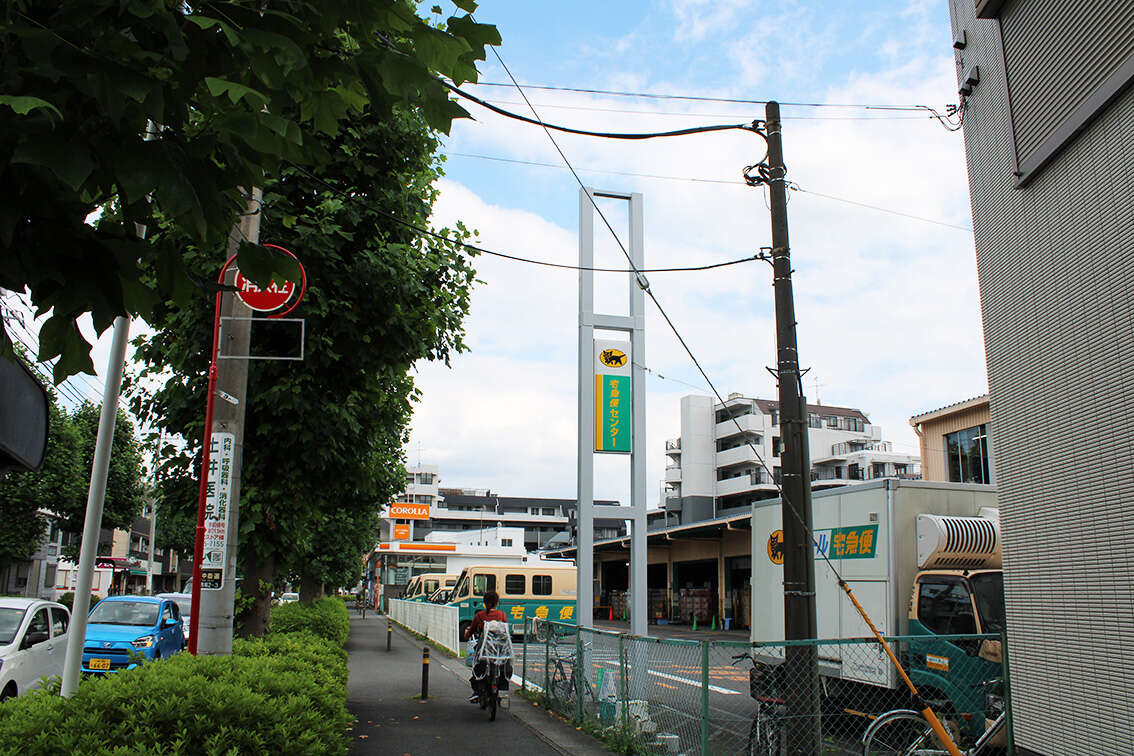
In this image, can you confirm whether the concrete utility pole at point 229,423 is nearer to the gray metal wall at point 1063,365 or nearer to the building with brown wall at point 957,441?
the gray metal wall at point 1063,365

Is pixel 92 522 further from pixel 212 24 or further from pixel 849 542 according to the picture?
pixel 849 542

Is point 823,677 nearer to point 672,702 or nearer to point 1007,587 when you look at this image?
point 672,702

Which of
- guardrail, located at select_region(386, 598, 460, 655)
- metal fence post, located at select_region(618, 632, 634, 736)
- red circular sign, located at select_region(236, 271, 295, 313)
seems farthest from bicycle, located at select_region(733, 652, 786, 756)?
guardrail, located at select_region(386, 598, 460, 655)

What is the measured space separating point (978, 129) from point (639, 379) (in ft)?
17.1

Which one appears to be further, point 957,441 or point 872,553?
point 957,441

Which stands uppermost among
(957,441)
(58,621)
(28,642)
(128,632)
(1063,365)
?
(957,441)

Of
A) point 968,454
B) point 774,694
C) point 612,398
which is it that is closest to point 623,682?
point 774,694

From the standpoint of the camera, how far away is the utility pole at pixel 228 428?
7.24 m

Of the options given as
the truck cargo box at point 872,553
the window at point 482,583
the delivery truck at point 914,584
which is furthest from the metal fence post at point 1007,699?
the window at point 482,583

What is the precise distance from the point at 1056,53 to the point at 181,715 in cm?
741

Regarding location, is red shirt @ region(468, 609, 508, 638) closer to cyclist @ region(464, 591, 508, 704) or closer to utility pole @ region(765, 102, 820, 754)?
cyclist @ region(464, 591, 508, 704)

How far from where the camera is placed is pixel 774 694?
26.1 feet

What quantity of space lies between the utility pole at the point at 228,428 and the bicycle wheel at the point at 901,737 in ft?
18.8

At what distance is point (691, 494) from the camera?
64.6 meters
